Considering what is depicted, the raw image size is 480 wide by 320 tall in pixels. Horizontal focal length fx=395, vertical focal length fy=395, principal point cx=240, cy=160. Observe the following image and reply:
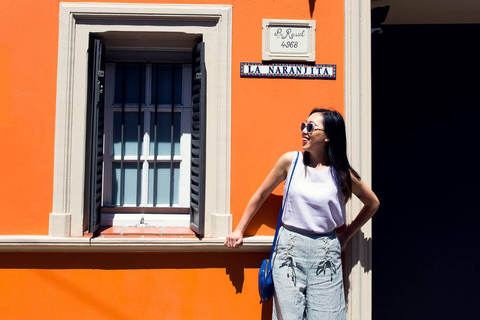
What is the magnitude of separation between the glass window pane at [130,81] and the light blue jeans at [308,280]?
2026mm

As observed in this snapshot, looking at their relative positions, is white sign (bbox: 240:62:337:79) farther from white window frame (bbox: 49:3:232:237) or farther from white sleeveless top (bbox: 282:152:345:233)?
white sleeveless top (bbox: 282:152:345:233)

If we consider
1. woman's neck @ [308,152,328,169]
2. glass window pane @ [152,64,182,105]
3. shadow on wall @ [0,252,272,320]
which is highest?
glass window pane @ [152,64,182,105]

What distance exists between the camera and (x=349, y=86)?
344cm

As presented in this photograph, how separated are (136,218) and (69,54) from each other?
1560 millimetres

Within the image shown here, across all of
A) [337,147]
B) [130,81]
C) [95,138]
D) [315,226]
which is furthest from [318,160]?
[130,81]

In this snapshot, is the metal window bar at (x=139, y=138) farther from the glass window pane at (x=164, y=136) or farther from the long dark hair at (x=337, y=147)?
the long dark hair at (x=337, y=147)

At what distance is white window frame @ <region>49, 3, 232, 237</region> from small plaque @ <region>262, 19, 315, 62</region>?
13.3 inches

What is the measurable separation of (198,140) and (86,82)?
108 cm

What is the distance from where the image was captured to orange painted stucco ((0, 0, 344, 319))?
3354 mm

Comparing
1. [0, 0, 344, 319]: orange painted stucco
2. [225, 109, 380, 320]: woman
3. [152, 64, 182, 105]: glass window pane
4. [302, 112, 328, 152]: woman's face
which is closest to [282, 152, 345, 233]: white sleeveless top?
[225, 109, 380, 320]: woman

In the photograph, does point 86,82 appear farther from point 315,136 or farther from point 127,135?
point 315,136

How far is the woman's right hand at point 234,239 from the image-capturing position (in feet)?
10.3

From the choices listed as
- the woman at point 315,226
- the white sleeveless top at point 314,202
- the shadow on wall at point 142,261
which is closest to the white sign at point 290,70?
the woman at point 315,226
